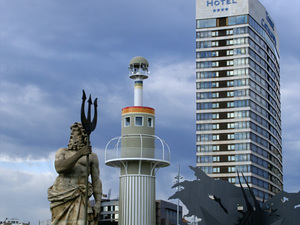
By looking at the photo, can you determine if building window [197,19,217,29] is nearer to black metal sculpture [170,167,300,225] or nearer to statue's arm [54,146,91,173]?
black metal sculpture [170,167,300,225]

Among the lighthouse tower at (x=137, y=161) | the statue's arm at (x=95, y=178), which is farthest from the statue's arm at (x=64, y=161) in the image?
the lighthouse tower at (x=137, y=161)

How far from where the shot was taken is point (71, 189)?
14500 millimetres

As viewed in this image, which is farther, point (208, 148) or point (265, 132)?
point (265, 132)

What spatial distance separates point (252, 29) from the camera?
99.1m

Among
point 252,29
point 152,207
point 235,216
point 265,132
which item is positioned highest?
point 252,29

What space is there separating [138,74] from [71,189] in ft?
151

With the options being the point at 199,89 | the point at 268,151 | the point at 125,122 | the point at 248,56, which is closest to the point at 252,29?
the point at 248,56

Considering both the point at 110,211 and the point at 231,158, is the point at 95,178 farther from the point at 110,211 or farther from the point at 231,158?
the point at 110,211

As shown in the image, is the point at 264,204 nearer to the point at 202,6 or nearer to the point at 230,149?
the point at 230,149

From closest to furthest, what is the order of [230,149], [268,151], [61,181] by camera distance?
[61,181] → [230,149] → [268,151]

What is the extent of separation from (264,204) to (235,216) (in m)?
1.09

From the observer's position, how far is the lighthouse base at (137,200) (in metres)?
A: 57.0

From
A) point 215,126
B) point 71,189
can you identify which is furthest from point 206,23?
point 71,189

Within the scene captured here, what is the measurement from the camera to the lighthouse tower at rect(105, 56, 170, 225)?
57.2 meters
